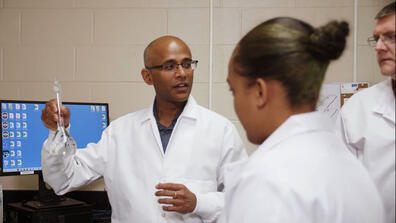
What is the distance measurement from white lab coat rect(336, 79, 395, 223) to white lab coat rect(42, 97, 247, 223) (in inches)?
21.7

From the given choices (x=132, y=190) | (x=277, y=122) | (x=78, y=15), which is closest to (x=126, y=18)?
(x=78, y=15)

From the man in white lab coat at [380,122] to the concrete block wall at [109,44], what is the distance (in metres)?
1.25

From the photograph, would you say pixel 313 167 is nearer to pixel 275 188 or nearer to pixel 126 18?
pixel 275 188

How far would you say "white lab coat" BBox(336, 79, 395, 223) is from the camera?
0.87 m

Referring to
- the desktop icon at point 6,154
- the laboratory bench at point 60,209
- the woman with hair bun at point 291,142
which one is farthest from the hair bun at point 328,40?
the desktop icon at point 6,154

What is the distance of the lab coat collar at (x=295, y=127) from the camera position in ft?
2.61

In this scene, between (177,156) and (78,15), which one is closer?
(177,156)

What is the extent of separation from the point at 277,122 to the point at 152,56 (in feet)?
3.21

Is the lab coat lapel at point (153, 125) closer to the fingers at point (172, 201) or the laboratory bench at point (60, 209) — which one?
the fingers at point (172, 201)

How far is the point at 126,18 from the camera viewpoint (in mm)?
2391

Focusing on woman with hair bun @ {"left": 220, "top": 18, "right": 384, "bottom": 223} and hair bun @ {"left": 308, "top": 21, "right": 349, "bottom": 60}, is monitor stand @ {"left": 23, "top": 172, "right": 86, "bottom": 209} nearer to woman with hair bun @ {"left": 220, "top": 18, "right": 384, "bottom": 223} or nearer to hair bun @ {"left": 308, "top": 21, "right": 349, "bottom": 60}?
woman with hair bun @ {"left": 220, "top": 18, "right": 384, "bottom": 223}

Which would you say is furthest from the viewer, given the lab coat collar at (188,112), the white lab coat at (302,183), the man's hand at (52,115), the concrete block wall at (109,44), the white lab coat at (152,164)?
the concrete block wall at (109,44)

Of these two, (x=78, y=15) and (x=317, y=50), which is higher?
(x=78, y=15)

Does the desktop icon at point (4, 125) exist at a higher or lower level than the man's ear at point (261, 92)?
lower
